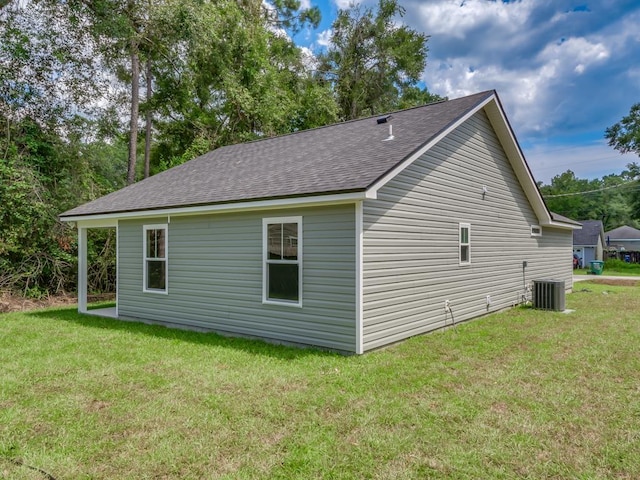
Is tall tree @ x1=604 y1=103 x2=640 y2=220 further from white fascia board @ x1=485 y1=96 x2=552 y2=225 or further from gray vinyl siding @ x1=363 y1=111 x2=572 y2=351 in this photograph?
gray vinyl siding @ x1=363 y1=111 x2=572 y2=351

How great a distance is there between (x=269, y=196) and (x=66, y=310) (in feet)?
25.5

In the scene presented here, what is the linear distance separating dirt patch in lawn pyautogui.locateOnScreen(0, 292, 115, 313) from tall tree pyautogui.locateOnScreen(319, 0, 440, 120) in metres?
19.3

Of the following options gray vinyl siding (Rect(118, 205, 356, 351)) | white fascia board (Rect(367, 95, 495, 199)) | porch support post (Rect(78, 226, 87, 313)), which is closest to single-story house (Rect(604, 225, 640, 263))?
white fascia board (Rect(367, 95, 495, 199))

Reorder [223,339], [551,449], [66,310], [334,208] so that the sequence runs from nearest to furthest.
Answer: [551,449] < [334,208] < [223,339] < [66,310]

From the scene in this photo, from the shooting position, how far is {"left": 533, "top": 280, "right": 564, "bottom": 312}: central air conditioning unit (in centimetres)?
1007

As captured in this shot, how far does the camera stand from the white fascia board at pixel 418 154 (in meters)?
5.60

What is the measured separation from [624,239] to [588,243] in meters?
12.1

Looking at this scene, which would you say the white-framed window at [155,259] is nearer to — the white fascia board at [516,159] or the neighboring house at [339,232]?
the neighboring house at [339,232]

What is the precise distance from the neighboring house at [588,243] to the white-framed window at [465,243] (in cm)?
3218

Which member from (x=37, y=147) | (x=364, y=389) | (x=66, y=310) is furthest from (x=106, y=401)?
(x=37, y=147)

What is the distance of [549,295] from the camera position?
401 inches

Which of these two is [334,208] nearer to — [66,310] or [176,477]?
[176,477]

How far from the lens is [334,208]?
6066 mm

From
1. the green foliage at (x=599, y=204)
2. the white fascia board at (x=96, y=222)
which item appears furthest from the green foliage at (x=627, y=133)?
the white fascia board at (x=96, y=222)
